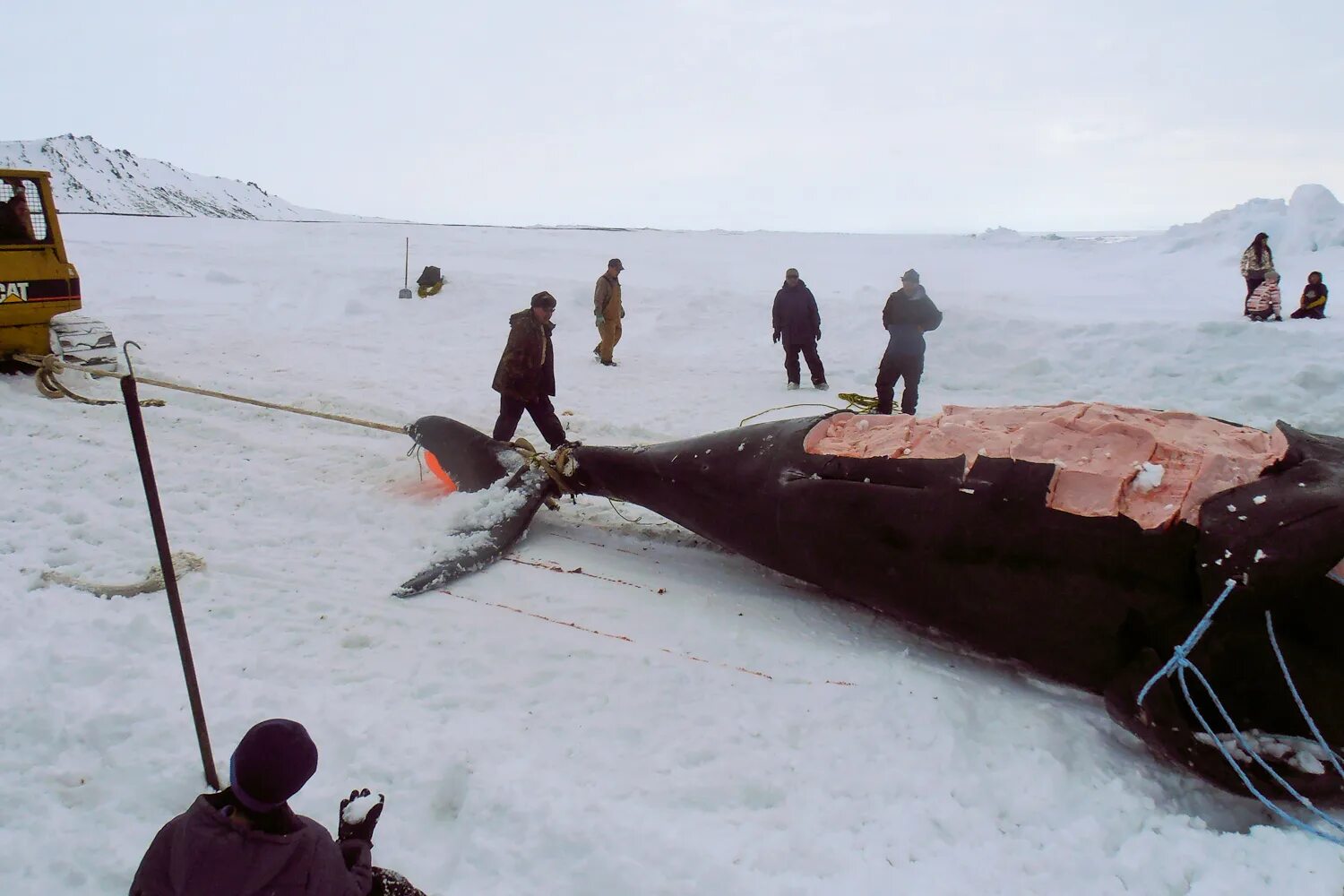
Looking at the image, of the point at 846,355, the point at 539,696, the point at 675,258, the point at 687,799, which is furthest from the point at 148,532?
the point at 675,258

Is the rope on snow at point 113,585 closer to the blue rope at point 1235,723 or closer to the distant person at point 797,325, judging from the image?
the blue rope at point 1235,723

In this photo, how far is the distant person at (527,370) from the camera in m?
6.75

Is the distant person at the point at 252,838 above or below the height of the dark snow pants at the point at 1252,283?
below

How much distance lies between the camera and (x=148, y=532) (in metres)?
5.38

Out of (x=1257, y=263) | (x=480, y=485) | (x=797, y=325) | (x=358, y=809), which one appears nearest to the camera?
(x=358, y=809)

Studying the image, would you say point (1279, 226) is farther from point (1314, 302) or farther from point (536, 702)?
point (536, 702)

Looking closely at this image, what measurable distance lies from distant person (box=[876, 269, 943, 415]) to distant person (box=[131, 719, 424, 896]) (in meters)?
7.51

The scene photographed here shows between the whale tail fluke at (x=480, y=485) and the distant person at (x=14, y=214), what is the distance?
21.7ft

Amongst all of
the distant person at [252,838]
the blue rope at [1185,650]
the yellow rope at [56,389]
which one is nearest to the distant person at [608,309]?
the yellow rope at [56,389]

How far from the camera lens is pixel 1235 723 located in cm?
349

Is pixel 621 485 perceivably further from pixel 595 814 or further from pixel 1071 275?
pixel 1071 275

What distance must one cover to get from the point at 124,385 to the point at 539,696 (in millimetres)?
2206

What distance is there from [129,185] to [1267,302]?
401 ft

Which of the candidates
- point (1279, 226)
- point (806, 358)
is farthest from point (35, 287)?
point (1279, 226)
